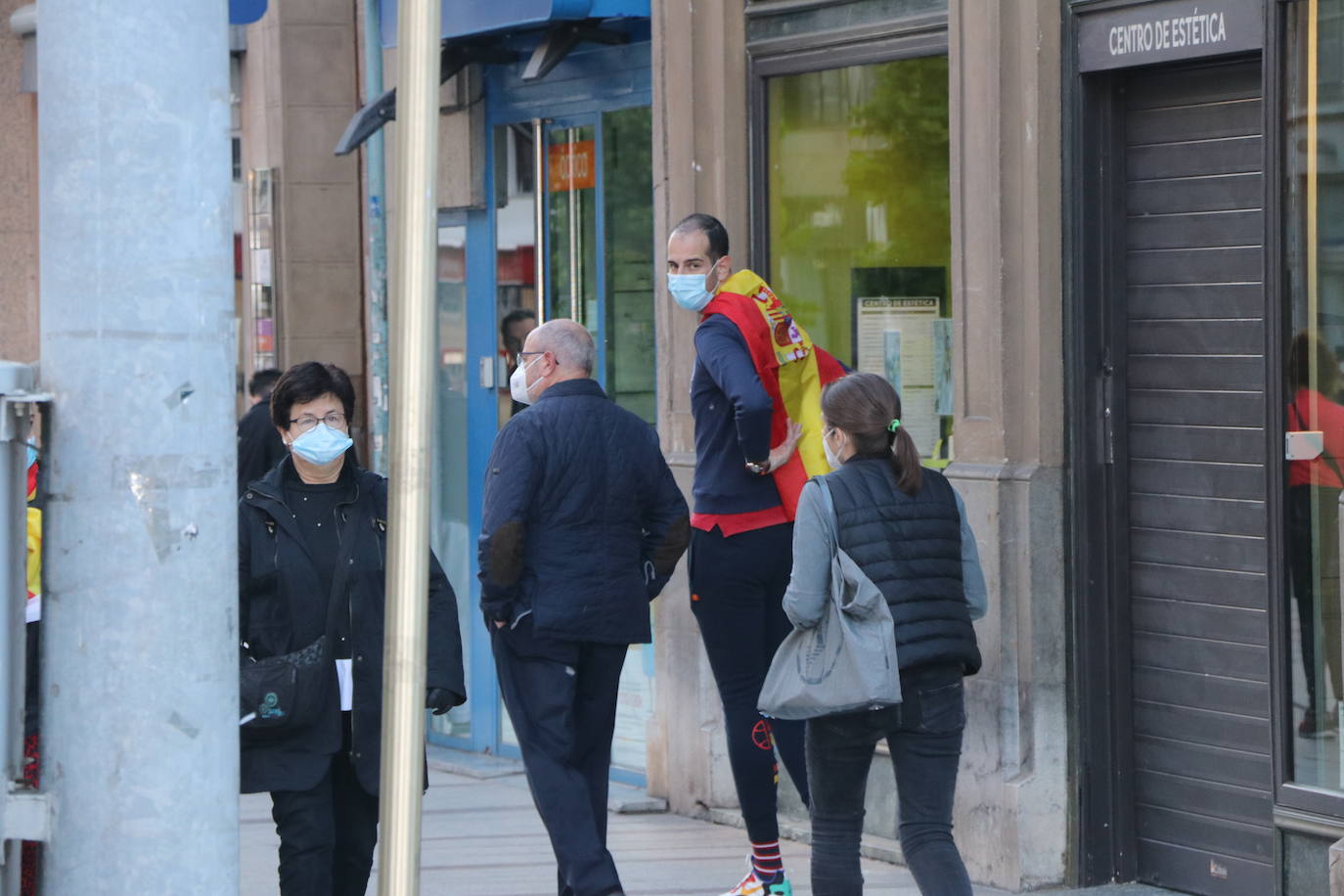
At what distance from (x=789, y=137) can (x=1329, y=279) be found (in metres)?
2.51

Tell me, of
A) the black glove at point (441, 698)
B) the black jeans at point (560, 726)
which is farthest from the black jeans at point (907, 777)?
the black glove at point (441, 698)

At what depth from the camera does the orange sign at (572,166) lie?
891cm

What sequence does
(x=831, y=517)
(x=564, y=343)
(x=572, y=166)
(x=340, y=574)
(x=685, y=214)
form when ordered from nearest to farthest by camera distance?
(x=340, y=574)
(x=831, y=517)
(x=564, y=343)
(x=685, y=214)
(x=572, y=166)

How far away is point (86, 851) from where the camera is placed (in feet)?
9.21

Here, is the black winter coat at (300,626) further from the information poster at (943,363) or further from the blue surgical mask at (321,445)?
the information poster at (943,363)

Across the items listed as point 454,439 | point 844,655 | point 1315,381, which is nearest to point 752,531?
point 844,655

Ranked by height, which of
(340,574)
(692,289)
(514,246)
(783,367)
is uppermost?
(514,246)

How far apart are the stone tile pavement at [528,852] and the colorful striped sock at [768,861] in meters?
0.35

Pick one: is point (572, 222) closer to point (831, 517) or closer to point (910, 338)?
point (910, 338)

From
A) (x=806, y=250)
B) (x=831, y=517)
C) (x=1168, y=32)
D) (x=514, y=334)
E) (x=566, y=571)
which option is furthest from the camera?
(x=514, y=334)

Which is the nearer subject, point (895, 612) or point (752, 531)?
point (895, 612)

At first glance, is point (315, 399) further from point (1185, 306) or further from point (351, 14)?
point (351, 14)

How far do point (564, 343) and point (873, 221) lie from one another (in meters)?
1.96

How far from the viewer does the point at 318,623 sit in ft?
16.6
